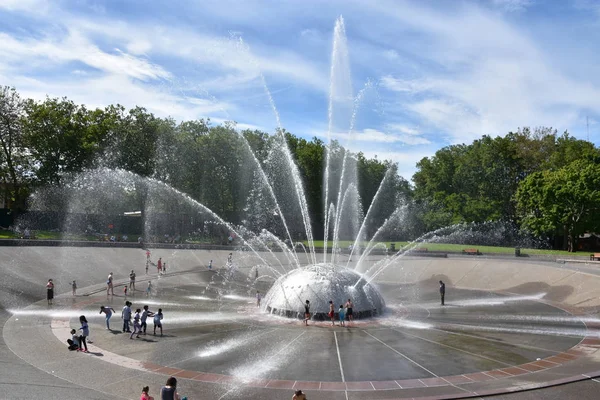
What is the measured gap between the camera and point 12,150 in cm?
6838

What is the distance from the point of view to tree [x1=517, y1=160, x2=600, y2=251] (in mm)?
61906

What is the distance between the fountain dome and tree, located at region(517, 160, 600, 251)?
152 feet

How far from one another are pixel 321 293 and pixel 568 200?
50589 mm

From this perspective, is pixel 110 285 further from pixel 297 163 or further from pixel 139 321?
pixel 297 163

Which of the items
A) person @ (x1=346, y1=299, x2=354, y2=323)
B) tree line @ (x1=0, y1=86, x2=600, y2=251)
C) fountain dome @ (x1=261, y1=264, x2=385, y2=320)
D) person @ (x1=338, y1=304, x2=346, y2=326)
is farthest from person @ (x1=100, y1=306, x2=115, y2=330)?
tree line @ (x1=0, y1=86, x2=600, y2=251)

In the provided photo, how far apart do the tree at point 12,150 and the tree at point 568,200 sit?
7212 cm

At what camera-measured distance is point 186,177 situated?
74625 mm

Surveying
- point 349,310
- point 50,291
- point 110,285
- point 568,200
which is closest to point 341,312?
point 349,310

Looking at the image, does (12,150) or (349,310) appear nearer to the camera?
(349,310)

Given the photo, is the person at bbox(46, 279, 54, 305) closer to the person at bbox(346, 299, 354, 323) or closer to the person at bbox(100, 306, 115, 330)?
the person at bbox(100, 306, 115, 330)

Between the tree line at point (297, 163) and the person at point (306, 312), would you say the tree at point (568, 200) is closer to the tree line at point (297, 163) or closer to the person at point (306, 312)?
A: the tree line at point (297, 163)

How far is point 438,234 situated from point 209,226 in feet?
124

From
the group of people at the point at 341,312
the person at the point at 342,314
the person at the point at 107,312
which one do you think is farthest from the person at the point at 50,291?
the person at the point at 342,314

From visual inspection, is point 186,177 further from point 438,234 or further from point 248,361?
point 248,361
